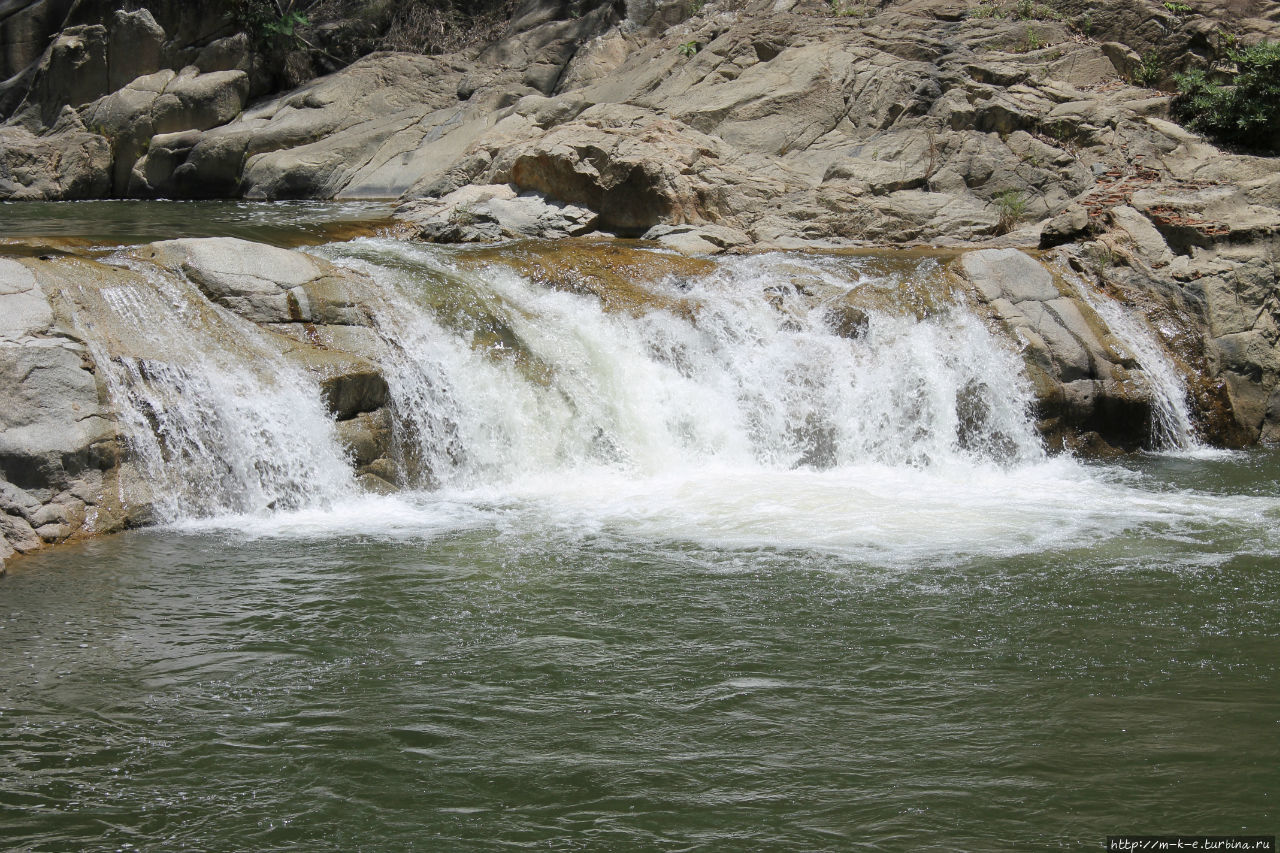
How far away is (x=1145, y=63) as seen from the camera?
1645 cm

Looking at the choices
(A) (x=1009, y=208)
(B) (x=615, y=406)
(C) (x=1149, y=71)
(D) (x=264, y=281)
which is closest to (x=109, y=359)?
(D) (x=264, y=281)

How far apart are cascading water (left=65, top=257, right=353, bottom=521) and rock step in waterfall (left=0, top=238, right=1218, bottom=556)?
0.7 inches

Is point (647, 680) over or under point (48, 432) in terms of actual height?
under

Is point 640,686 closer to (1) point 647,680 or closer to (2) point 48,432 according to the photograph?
(1) point 647,680

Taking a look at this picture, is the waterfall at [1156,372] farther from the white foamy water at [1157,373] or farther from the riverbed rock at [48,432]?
the riverbed rock at [48,432]

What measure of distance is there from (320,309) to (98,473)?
2.38m

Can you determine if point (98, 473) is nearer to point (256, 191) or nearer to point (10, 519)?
point (10, 519)

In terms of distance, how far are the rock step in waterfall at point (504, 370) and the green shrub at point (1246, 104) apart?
491 cm

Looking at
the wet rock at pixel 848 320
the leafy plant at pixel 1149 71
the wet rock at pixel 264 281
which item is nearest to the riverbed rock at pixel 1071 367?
the wet rock at pixel 848 320

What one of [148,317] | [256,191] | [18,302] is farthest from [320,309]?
[256,191]

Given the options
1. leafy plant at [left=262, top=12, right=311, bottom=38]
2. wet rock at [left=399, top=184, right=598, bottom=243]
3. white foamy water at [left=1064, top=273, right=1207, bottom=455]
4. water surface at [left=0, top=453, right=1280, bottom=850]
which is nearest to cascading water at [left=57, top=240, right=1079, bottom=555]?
water surface at [left=0, top=453, right=1280, bottom=850]

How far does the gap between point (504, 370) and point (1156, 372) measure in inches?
255

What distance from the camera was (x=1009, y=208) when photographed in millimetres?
13977

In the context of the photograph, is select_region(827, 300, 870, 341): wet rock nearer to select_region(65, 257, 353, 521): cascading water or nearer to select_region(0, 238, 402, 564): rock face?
select_region(0, 238, 402, 564): rock face
